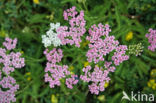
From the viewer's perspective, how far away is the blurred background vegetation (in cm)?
349

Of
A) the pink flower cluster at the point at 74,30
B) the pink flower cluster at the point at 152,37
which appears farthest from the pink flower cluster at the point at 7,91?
the pink flower cluster at the point at 152,37

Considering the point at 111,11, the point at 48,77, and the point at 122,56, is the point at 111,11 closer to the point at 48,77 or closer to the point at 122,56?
the point at 122,56

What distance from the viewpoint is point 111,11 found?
3936 mm

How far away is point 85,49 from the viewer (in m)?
3.33

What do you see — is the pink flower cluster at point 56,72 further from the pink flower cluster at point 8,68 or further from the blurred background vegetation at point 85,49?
the pink flower cluster at point 8,68

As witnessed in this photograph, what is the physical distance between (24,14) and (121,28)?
2367 mm

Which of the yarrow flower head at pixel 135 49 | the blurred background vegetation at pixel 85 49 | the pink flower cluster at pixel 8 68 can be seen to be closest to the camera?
the yarrow flower head at pixel 135 49

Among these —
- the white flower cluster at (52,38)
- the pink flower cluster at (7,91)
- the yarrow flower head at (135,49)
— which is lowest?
the pink flower cluster at (7,91)

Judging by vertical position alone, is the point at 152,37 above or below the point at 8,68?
above

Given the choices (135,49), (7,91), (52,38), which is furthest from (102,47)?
(7,91)

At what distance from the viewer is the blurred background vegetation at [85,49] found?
3.49 m

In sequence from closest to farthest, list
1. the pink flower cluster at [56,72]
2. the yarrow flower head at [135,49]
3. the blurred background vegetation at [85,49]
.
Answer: the yarrow flower head at [135,49]
the pink flower cluster at [56,72]
the blurred background vegetation at [85,49]

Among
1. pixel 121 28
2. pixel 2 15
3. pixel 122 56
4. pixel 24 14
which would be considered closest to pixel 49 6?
pixel 24 14

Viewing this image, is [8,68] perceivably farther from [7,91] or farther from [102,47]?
[102,47]
